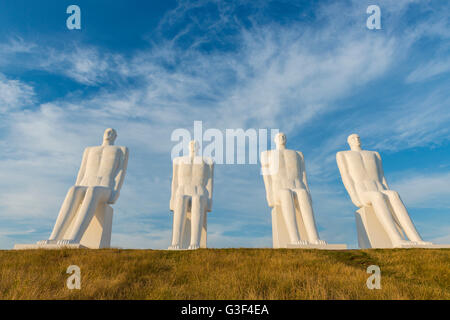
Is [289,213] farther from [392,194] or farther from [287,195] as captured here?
[392,194]

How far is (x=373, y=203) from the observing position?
11312mm

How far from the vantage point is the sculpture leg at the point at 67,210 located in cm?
1013

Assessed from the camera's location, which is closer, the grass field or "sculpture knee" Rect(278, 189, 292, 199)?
the grass field

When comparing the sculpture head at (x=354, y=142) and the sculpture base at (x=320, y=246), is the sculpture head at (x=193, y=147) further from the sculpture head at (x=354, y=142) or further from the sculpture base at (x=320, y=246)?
the sculpture head at (x=354, y=142)

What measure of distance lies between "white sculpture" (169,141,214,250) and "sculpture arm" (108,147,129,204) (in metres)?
1.84

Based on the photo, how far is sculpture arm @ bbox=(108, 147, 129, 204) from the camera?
453 inches

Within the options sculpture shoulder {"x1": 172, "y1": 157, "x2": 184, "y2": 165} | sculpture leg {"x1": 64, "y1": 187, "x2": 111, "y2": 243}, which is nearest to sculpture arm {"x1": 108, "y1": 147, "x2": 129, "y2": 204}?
sculpture leg {"x1": 64, "y1": 187, "x2": 111, "y2": 243}

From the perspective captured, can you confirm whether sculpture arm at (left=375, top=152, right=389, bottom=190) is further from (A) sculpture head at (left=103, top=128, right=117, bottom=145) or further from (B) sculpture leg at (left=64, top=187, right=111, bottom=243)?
(A) sculpture head at (left=103, top=128, right=117, bottom=145)

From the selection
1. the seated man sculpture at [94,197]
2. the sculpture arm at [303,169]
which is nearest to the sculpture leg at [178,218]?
the seated man sculpture at [94,197]

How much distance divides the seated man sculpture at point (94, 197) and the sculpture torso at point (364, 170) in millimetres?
8427
